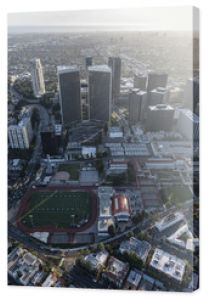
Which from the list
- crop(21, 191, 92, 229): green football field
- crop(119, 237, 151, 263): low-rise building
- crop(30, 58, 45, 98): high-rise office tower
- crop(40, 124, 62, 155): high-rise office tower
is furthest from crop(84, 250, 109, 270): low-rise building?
crop(30, 58, 45, 98): high-rise office tower

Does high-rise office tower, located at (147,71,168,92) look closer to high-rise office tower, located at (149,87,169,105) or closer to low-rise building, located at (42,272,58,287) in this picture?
high-rise office tower, located at (149,87,169,105)

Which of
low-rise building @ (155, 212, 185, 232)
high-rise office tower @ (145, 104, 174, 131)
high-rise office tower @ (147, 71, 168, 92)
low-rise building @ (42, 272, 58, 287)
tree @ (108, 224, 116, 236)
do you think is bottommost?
low-rise building @ (42, 272, 58, 287)

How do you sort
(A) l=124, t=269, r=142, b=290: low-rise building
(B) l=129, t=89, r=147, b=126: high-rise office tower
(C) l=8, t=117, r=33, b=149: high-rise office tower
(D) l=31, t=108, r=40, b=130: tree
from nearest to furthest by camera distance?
(A) l=124, t=269, r=142, b=290: low-rise building
(C) l=8, t=117, r=33, b=149: high-rise office tower
(B) l=129, t=89, r=147, b=126: high-rise office tower
(D) l=31, t=108, r=40, b=130: tree

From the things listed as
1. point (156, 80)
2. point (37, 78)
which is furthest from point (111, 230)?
point (37, 78)

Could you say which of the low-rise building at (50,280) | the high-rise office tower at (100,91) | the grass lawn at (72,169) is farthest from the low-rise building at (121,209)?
the high-rise office tower at (100,91)

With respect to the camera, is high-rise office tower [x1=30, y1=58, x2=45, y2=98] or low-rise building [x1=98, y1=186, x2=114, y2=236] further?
high-rise office tower [x1=30, y1=58, x2=45, y2=98]

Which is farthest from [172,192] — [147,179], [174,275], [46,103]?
[46,103]

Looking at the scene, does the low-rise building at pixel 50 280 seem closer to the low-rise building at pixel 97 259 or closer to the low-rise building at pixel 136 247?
the low-rise building at pixel 97 259
